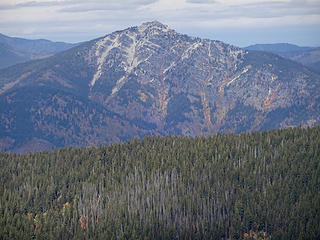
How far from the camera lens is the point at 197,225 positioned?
161 m

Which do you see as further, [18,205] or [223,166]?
[223,166]

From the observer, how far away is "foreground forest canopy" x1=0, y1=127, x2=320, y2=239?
155125 mm

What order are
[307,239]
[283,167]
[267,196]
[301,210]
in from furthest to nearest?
1. [283,167]
2. [267,196]
3. [301,210]
4. [307,239]

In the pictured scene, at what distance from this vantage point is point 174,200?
178m

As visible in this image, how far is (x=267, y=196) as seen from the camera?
172m

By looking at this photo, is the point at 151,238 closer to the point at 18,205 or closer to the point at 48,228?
the point at 48,228

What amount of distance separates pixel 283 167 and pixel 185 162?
38.8 metres

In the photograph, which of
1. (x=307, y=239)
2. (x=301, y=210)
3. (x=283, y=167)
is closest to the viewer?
(x=307, y=239)

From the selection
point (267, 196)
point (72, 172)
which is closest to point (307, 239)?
point (267, 196)

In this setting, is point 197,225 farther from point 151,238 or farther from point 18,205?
point 18,205

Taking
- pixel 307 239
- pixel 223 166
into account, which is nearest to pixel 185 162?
pixel 223 166

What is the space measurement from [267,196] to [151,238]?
4587cm

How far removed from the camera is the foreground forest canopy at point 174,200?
155m

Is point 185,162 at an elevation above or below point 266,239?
above
